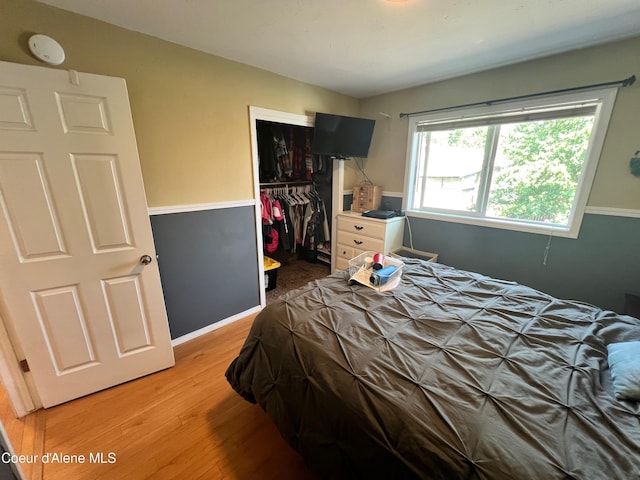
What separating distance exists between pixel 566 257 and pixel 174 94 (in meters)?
3.26

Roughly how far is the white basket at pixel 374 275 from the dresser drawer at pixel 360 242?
0.87m

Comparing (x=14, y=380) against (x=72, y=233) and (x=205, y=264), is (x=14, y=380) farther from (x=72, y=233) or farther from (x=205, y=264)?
(x=205, y=264)

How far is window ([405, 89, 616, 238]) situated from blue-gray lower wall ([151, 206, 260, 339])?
6.23 feet

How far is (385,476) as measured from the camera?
2.54 feet

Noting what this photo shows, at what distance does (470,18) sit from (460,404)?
198 centimetres

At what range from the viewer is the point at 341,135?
8.86ft

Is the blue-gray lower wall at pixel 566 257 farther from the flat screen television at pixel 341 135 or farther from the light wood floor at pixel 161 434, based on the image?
the light wood floor at pixel 161 434

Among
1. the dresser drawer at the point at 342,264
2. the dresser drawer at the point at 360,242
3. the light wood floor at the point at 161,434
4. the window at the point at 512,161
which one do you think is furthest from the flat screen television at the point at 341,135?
the light wood floor at the point at 161,434

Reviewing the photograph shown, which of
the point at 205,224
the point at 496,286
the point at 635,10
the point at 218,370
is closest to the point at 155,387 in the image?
the point at 218,370

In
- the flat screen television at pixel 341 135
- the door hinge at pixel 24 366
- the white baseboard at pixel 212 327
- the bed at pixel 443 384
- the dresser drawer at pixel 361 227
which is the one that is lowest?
the white baseboard at pixel 212 327

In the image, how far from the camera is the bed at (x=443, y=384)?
693 millimetres

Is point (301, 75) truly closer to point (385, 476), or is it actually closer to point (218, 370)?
point (218, 370)

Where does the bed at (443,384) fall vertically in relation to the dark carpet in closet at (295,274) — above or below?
above

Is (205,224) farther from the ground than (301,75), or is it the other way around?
(301,75)
